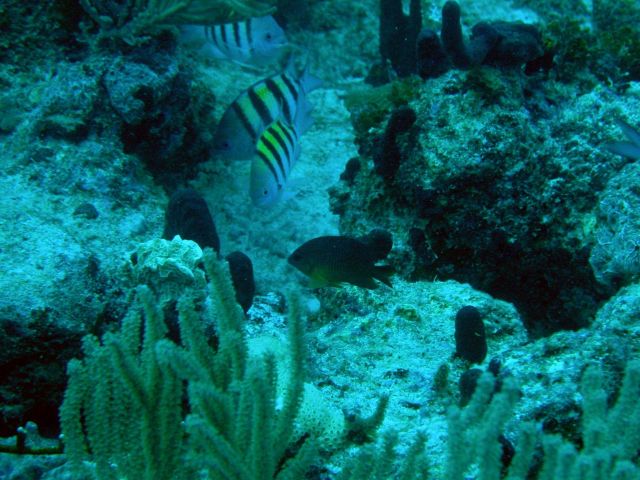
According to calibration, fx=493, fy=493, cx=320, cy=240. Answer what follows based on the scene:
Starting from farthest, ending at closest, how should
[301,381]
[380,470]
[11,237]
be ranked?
[11,237]
[301,381]
[380,470]

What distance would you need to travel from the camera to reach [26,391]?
92.9 inches

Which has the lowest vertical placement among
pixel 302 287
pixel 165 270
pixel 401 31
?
pixel 165 270

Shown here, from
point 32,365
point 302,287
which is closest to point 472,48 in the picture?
point 302,287

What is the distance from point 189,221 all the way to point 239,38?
2.21m

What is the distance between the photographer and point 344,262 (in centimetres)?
286

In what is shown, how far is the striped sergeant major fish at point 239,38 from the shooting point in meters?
4.71

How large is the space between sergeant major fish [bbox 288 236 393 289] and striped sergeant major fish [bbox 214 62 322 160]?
4.43ft

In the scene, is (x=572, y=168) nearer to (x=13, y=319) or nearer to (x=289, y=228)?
(x=289, y=228)

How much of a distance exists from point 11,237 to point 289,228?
2.53 meters

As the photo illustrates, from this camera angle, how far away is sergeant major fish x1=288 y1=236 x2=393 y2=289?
113 inches

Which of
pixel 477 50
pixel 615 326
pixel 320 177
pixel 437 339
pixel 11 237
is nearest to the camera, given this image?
pixel 615 326

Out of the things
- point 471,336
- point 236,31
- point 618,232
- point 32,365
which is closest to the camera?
point 32,365

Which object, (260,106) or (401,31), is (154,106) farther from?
(401,31)

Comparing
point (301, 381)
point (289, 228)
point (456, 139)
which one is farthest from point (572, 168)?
point (301, 381)
